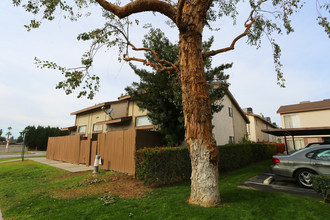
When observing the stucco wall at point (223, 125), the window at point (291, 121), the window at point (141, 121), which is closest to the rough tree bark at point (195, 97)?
the window at point (141, 121)

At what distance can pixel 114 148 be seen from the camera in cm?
1000

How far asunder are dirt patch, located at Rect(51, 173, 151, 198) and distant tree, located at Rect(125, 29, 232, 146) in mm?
3316

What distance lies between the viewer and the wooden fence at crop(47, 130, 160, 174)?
8.74 metres

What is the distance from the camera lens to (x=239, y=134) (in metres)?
19.4

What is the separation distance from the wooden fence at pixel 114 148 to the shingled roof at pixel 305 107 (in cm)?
2095

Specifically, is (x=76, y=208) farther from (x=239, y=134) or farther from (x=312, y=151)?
(x=239, y=134)

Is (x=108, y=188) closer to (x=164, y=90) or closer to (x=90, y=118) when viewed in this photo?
(x=164, y=90)

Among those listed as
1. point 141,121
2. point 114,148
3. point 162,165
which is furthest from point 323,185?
point 141,121

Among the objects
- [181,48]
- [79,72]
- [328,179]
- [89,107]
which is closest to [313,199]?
[328,179]

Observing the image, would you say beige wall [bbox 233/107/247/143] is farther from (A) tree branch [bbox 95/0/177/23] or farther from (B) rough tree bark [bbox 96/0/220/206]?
(A) tree branch [bbox 95/0/177/23]

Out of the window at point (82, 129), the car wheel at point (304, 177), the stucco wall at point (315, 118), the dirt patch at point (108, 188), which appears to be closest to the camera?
the dirt patch at point (108, 188)

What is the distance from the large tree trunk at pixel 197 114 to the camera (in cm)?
444

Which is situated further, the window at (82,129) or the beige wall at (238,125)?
the window at (82,129)

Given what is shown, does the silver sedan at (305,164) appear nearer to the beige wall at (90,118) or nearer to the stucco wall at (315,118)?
the beige wall at (90,118)
